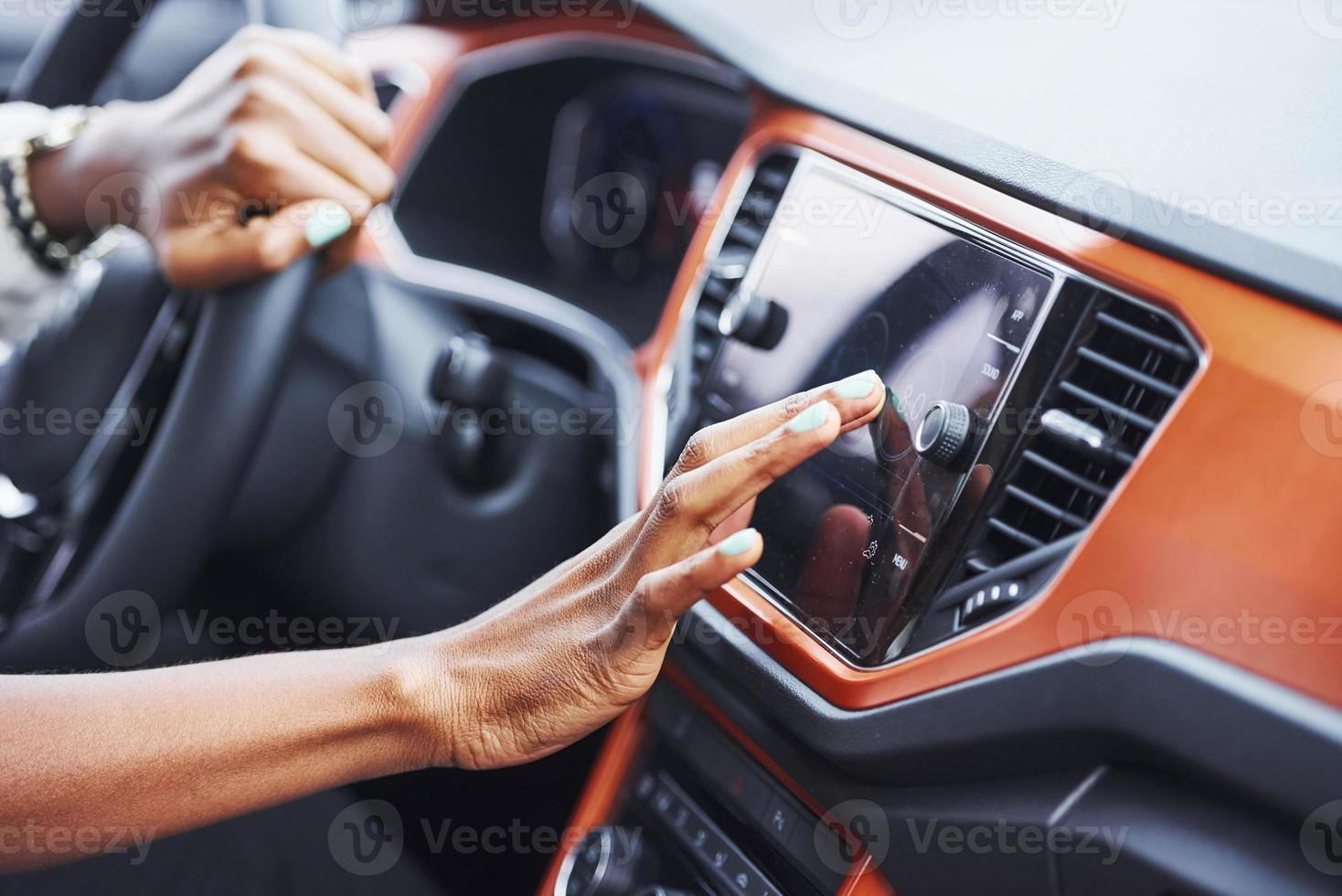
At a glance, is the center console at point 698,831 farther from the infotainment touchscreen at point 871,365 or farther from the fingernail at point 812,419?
the fingernail at point 812,419

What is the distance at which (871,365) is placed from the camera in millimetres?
815

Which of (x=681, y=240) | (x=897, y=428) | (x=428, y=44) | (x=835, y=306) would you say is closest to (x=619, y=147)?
(x=681, y=240)

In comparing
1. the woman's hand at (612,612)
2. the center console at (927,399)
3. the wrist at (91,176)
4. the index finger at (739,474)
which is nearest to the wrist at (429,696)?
the woman's hand at (612,612)

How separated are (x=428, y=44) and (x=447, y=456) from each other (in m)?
0.53

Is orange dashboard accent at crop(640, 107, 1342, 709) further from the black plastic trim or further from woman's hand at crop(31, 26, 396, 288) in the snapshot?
woman's hand at crop(31, 26, 396, 288)

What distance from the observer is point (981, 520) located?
726 millimetres

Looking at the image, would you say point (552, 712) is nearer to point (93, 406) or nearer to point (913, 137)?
point (913, 137)

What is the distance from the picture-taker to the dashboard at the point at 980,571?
0.60 m

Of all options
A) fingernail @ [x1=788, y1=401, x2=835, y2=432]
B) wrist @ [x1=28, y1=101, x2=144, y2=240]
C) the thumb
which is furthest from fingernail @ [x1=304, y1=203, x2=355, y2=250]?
fingernail @ [x1=788, y1=401, x2=835, y2=432]

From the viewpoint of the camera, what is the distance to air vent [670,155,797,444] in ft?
3.13

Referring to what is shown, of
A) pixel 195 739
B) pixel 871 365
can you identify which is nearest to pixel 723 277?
pixel 871 365

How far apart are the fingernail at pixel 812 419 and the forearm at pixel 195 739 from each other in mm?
273

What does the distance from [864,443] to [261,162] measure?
53 cm

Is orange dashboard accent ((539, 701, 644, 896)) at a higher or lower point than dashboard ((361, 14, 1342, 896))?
lower
